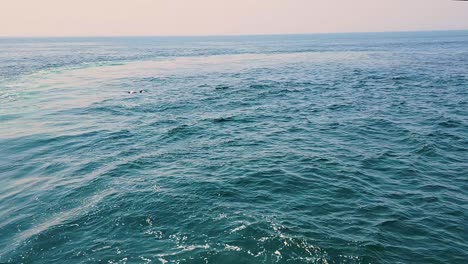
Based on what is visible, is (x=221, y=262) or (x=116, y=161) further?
(x=116, y=161)

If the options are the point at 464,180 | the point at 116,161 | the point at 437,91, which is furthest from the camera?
the point at 437,91

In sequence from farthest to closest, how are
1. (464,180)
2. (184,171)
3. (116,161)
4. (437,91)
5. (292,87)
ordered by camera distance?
1. (292,87)
2. (437,91)
3. (116,161)
4. (184,171)
5. (464,180)

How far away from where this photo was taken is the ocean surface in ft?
51.8

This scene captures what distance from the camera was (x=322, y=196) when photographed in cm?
2042

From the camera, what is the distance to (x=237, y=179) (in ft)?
75.6

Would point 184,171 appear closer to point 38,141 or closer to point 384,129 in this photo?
point 38,141

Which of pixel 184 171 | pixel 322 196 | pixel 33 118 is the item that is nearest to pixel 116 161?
pixel 184 171

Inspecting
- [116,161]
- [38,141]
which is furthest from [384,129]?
[38,141]

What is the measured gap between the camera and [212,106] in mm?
44188

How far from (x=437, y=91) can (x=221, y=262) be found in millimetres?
47112

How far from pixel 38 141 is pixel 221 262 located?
82.9ft

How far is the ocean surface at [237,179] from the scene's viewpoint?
15789 mm

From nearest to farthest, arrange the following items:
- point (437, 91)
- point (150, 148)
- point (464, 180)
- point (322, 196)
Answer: point (322, 196) → point (464, 180) → point (150, 148) → point (437, 91)

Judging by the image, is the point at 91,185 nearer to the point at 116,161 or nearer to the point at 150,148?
the point at 116,161
